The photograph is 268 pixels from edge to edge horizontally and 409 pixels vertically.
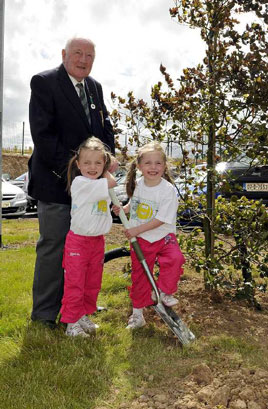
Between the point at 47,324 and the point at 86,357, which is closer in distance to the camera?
the point at 86,357

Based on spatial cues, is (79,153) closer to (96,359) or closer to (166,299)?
(166,299)

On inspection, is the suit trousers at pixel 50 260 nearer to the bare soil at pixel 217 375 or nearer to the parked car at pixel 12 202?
the bare soil at pixel 217 375

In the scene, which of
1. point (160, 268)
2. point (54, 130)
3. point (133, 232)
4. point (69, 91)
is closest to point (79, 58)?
point (69, 91)

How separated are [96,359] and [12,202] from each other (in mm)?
9053

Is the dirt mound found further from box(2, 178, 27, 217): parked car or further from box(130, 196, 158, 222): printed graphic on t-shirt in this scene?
box(130, 196, 158, 222): printed graphic on t-shirt

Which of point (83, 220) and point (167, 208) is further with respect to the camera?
point (167, 208)

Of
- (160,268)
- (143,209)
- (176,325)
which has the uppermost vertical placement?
(143,209)

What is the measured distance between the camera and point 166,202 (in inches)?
137

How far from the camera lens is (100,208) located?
11.1ft

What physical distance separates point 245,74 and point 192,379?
2.33 metres

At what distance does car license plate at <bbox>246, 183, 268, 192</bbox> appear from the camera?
23.6 ft

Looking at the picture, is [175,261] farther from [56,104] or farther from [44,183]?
[56,104]

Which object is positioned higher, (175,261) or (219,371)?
(175,261)

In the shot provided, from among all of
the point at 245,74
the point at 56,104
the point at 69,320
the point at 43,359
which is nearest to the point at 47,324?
the point at 69,320
